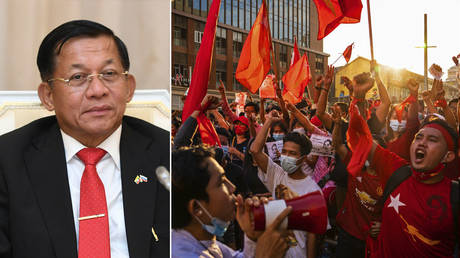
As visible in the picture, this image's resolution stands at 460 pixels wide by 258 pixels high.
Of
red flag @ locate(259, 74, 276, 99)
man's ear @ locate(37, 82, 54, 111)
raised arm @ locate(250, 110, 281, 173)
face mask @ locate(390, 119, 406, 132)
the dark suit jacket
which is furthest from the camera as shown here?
red flag @ locate(259, 74, 276, 99)

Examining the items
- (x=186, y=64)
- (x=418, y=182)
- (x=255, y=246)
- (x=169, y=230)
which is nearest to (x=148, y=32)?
(x=186, y=64)

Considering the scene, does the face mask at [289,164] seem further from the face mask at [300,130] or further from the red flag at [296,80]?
the red flag at [296,80]

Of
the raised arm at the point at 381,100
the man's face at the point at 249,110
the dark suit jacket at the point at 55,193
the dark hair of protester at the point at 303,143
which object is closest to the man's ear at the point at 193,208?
the dark suit jacket at the point at 55,193

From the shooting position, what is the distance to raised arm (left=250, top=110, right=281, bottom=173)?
2105 mm

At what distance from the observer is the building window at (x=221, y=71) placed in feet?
7.41

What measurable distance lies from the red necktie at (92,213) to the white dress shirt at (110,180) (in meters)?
0.02

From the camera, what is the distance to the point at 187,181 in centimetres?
188

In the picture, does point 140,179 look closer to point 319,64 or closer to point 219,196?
point 219,196

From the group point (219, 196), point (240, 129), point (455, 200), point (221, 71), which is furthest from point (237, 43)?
point (455, 200)

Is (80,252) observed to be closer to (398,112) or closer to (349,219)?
(349,219)

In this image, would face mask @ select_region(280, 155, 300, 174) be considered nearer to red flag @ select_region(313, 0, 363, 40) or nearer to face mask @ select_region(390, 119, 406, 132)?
face mask @ select_region(390, 119, 406, 132)

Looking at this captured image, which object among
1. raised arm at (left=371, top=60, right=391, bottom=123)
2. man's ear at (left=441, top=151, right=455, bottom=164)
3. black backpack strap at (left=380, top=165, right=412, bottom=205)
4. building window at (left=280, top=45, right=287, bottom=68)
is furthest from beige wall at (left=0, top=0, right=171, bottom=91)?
man's ear at (left=441, top=151, right=455, bottom=164)

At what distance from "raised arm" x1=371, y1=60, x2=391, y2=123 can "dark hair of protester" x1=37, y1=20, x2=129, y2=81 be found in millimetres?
1204

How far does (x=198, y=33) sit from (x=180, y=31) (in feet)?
0.34
